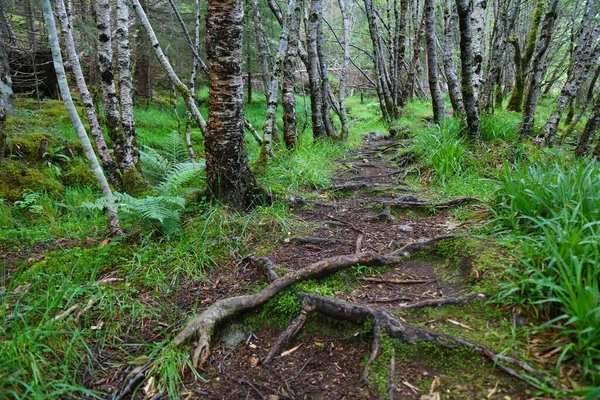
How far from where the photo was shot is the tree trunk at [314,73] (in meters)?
7.89

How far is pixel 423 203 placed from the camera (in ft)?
15.4

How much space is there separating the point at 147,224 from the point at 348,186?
10.4ft

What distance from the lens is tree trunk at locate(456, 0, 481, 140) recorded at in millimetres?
5500

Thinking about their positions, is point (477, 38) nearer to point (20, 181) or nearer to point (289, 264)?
point (289, 264)

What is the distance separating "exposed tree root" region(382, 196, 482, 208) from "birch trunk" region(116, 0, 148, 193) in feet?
13.0

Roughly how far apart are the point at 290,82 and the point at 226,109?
12.2 feet

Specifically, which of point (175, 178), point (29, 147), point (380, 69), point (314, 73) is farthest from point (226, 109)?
point (380, 69)

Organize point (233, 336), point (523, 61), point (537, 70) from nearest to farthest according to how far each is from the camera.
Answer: point (233, 336)
point (537, 70)
point (523, 61)

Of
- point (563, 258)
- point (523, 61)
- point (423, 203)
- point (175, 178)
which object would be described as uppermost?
point (523, 61)

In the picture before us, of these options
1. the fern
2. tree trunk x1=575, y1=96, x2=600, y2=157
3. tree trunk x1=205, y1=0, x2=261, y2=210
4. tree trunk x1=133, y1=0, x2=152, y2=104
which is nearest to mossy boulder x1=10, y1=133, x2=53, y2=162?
the fern

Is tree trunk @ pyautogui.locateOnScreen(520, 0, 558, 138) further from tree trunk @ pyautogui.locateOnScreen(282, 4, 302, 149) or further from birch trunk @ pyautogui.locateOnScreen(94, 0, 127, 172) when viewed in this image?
birch trunk @ pyautogui.locateOnScreen(94, 0, 127, 172)

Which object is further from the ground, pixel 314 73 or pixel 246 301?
pixel 314 73

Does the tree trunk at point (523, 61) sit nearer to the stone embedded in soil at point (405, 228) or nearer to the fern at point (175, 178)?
the stone embedded in soil at point (405, 228)

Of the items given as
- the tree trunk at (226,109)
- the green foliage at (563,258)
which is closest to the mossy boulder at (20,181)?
the tree trunk at (226,109)
